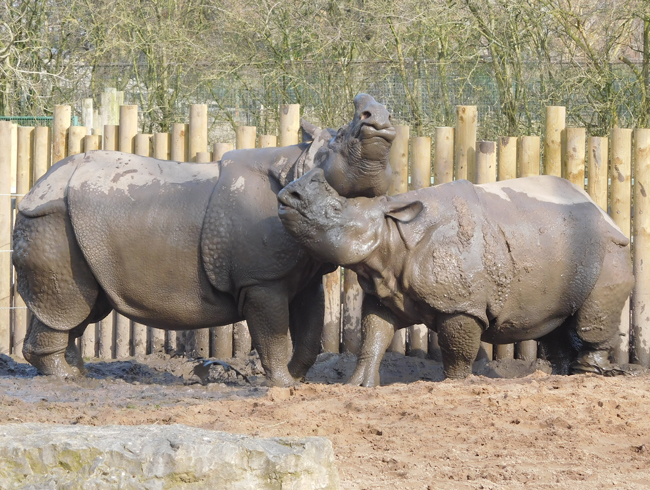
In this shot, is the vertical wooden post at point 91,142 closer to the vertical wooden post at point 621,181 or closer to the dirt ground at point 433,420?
the dirt ground at point 433,420

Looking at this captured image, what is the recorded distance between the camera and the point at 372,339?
243 inches

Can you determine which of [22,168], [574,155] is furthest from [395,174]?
[22,168]

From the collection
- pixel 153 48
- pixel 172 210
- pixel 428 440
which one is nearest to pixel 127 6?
pixel 153 48

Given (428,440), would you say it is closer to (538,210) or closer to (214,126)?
(538,210)

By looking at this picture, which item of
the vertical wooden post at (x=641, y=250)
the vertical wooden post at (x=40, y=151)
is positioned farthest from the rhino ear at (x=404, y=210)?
the vertical wooden post at (x=40, y=151)

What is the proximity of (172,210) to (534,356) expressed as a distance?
130 inches

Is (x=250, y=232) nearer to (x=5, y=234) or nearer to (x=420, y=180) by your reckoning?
(x=420, y=180)

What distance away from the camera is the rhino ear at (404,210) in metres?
5.97

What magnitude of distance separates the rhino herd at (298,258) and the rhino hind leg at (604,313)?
0.01 metres

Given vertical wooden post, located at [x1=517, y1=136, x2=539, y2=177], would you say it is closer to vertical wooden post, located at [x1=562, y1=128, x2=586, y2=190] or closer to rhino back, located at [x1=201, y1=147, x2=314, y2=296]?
vertical wooden post, located at [x1=562, y1=128, x2=586, y2=190]

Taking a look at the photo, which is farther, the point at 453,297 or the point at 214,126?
the point at 214,126

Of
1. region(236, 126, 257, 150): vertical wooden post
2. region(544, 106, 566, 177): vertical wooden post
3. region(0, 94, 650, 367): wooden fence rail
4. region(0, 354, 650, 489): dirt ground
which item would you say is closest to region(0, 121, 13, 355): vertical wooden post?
region(0, 94, 650, 367): wooden fence rail

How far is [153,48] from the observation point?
1523cm

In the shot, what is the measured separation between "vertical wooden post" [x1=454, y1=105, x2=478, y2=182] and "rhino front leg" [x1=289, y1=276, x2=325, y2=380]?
1899 mm
